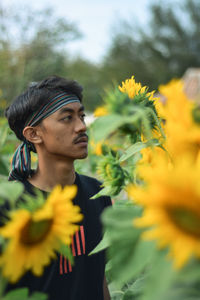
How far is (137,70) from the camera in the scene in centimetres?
1778

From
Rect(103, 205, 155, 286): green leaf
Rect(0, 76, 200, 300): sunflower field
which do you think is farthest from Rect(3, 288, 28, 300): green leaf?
Rect(103, 205, 155, 286): green leaf

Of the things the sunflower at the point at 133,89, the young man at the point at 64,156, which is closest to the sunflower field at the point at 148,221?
the sunflower at the point at 133,89

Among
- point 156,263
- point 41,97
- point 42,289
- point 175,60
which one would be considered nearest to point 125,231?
point 156,263

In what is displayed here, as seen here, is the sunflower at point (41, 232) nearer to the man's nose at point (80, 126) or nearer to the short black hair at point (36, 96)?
the man's nose at point (80, 126)

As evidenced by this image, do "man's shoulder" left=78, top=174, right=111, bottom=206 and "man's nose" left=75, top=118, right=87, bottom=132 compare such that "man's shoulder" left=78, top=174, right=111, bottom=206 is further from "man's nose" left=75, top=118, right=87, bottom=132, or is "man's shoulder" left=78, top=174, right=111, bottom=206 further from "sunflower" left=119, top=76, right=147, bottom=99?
"sunflower" left=119, top=76, right=147, bottom=99

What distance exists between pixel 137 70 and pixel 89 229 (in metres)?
17.2

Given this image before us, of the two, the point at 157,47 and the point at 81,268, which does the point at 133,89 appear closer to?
the point at 81,268

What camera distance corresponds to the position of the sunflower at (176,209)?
304mm

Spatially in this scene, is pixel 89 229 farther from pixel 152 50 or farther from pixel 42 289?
pixel 152 50

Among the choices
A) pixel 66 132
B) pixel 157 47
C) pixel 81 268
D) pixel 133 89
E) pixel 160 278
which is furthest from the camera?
pixel 157 47

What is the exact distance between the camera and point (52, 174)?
116cm

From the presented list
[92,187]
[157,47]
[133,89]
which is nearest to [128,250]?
[133,89]

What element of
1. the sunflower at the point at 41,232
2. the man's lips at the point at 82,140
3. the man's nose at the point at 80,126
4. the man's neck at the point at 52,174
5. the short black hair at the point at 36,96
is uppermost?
the short black hair at the point at 36,96

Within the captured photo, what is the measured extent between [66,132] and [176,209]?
789mm
